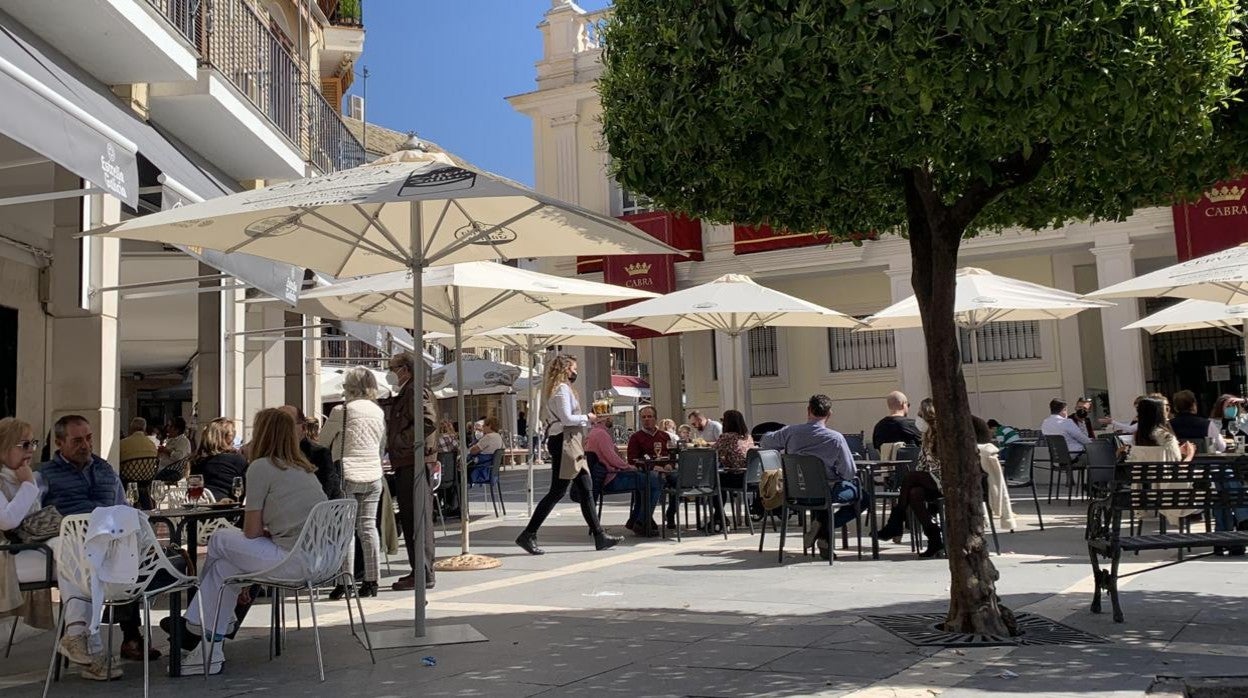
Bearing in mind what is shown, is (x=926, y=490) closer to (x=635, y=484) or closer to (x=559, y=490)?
(x=559, y=490)

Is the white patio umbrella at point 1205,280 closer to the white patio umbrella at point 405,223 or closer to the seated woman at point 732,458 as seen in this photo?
the seated woman at point 732,458

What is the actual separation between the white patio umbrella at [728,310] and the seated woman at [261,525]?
7.91 metres

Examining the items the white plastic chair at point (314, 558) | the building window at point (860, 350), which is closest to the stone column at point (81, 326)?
the white plastic chair at point (314, 558)

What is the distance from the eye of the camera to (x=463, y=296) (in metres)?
11.4

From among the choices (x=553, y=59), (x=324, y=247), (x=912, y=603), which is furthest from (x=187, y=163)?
(x=553, y=59)

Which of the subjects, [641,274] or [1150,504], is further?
[641,274]

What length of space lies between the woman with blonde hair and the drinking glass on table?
926 millimetres

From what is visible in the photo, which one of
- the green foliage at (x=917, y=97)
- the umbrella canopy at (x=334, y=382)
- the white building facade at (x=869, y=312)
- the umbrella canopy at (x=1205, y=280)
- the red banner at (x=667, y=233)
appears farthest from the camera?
the red banner at (x=667, y=233)

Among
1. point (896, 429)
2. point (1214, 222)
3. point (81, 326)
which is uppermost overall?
point (1214, 222)

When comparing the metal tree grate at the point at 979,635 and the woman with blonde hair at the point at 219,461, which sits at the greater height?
the woman with blonde hair at the point at 219,461

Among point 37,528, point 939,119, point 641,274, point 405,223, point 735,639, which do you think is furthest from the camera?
point 641,274

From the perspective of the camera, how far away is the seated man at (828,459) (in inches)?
389

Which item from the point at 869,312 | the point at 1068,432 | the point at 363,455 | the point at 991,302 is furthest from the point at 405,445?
the point at 869,312

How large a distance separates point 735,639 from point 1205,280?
20.7ft
